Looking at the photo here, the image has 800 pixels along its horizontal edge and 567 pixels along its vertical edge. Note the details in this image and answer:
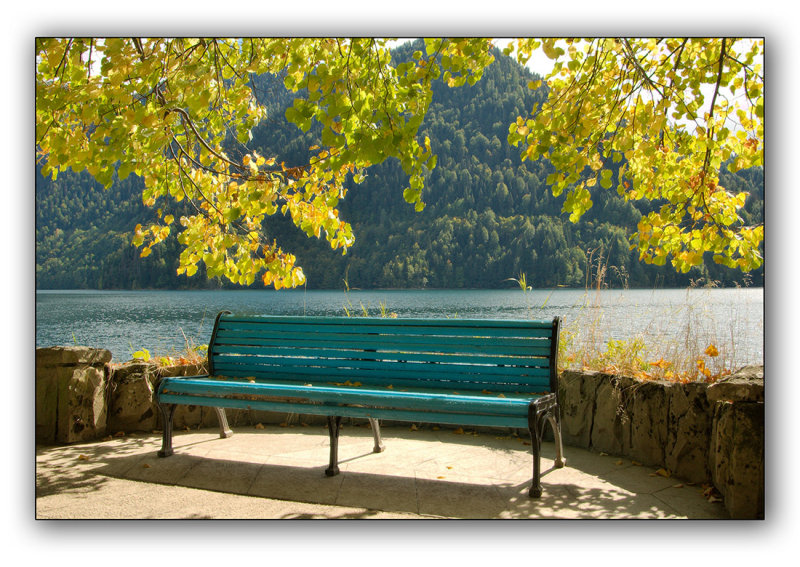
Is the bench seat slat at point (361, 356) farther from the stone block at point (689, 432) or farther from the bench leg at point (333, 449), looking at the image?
the stone block at point (689, 432)

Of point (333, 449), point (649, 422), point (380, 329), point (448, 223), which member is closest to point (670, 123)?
point (649, 422)

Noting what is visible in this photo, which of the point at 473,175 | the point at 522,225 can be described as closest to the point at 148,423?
the point at 522,225

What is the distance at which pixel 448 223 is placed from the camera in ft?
68.6

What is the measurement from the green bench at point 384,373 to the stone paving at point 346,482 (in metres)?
0.18

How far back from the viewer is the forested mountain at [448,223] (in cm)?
434

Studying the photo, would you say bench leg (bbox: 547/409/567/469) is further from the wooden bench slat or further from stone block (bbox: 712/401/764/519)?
stone block (bbox: 712/401/764/519)

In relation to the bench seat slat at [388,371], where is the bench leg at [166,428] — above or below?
below

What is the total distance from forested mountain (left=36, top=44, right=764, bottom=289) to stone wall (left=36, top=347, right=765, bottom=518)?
616mm

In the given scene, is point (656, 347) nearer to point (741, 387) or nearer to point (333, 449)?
point (741, 387)

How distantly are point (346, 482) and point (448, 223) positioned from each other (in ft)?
59.7

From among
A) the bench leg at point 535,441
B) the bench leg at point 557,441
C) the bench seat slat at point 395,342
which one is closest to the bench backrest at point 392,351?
the bench seat slat at point 395,342

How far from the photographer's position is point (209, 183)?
479cm
